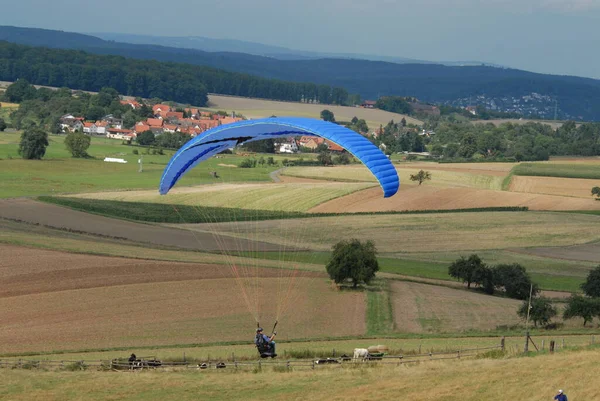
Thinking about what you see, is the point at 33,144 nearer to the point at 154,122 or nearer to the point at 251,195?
the point at 251,195

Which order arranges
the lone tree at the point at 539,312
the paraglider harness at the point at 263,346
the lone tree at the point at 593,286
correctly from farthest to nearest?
the lone tree at the point at 593,286
the lone tree at the point at 539,312
the paraglider harness at the point at 263,346

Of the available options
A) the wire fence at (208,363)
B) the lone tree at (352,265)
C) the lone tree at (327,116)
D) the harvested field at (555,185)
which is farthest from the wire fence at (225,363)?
the lone tree at (327,116)

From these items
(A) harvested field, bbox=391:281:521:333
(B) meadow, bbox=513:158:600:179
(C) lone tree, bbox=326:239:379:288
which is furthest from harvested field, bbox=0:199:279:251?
(B) meadow, bbox=513:158:600:179

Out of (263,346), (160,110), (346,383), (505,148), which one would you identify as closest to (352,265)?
(263,346)

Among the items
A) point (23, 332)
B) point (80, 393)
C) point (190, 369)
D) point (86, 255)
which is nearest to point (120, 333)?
point (23, 332)

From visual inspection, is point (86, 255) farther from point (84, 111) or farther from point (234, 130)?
point (84, 111)

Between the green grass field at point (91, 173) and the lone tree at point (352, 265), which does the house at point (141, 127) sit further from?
the lone tree at point (352, 265)
